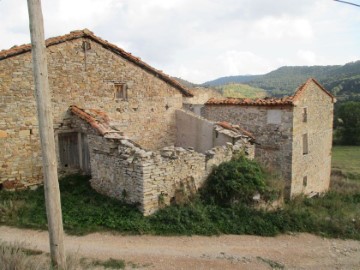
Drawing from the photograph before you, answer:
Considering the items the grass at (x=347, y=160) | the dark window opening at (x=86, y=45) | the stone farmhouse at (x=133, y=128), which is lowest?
the grass at (x=347, y=160)

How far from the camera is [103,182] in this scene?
9.55 meters

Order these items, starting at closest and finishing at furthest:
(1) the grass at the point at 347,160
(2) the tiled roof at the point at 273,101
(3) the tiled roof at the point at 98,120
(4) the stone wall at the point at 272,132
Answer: (3) the tiled roof at the point at 98,120
(2) the tiled roof at the point at 273,101
(4) the stone wall at the point at 272,132
(1) the grass at the point at 347,160

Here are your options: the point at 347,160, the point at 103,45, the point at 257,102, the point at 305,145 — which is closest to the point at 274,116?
the point at 257,102

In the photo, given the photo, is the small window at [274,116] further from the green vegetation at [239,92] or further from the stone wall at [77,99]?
the green vegetation at [239,92]

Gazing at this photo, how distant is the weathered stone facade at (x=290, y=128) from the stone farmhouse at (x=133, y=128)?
5 cm

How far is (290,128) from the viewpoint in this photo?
13.4 metres

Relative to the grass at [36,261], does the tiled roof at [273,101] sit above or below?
above

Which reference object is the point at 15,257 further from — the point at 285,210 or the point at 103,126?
the point at 285,210

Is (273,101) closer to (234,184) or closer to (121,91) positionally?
(234,184)

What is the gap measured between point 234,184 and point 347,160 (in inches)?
1095

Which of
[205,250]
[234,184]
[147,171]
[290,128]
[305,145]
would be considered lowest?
[205,250]

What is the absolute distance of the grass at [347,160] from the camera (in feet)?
83.9

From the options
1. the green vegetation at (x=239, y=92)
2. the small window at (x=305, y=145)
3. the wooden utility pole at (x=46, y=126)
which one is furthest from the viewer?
the green vegetation at (x=239, y=92)

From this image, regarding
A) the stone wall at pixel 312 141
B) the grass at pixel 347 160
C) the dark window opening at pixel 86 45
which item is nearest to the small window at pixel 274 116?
the stone wall at pixel 312 141
